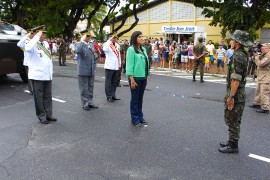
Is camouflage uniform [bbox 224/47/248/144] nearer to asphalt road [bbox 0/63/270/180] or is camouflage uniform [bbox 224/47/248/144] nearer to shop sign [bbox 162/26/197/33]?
asphalt road [bbox 0/63/270/180]

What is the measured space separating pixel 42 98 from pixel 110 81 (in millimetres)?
2348

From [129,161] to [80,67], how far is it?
3.49 metres

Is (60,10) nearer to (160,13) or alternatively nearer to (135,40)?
(160,13)

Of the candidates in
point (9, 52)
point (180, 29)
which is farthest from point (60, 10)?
point (9, 52)

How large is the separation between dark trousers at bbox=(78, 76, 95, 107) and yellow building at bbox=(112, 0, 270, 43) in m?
18.5

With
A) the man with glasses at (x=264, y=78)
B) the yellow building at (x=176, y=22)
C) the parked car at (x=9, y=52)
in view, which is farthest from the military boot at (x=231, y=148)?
the yellow building at (x=176, y=22)

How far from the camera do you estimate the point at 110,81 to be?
8234 mm

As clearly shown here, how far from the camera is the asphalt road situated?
410cm

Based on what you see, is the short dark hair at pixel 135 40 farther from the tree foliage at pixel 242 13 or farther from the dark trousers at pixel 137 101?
the tree foliage at pixel 242 13

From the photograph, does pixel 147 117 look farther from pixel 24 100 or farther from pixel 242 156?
pixel 24 100

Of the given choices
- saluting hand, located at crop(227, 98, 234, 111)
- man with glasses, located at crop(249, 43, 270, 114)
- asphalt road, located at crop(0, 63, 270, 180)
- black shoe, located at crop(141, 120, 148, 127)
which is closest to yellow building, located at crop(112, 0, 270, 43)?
man with glasses, located at crop(249, 43, 270, 114)

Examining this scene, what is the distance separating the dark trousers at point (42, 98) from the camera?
614cm

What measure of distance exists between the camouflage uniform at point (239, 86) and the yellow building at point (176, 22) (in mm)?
20571

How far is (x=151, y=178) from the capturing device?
12.8 feet
